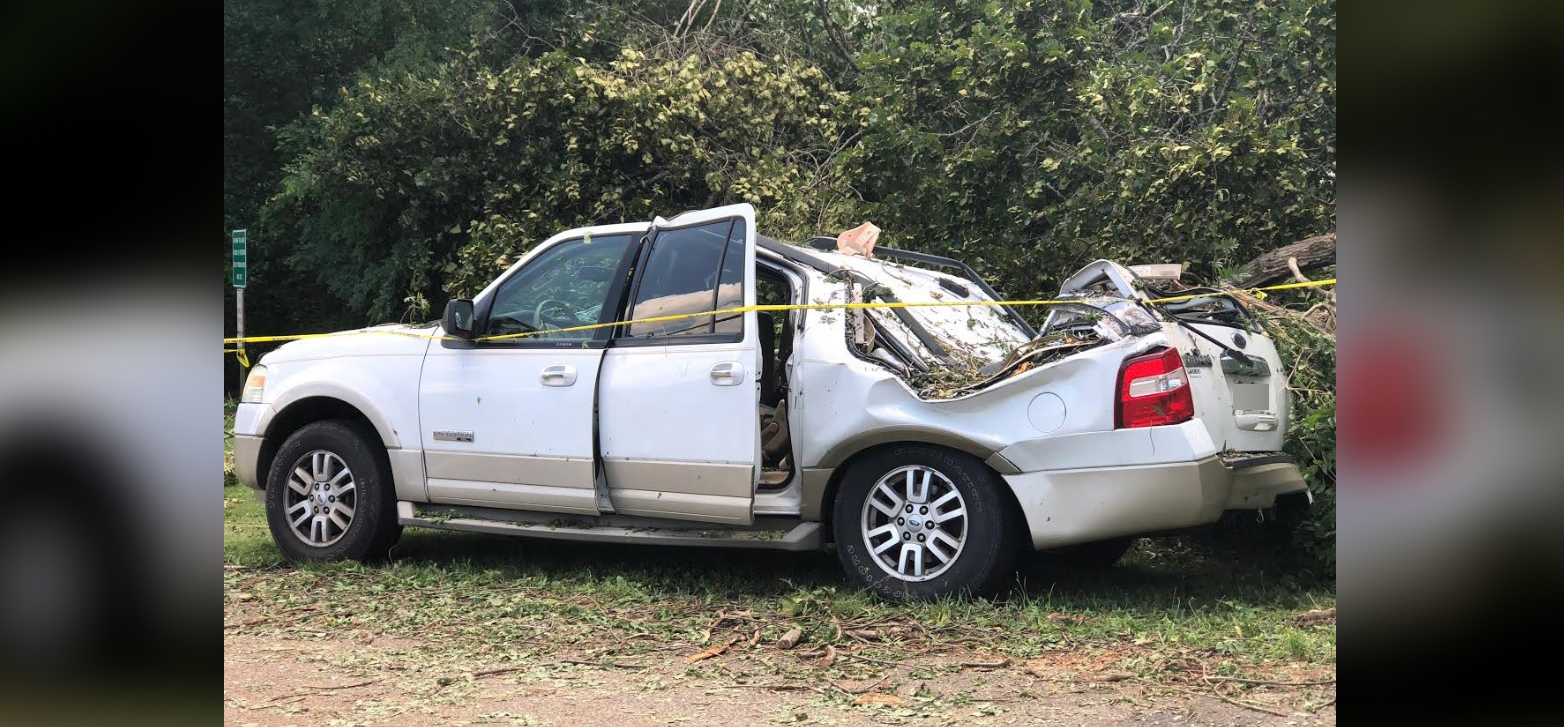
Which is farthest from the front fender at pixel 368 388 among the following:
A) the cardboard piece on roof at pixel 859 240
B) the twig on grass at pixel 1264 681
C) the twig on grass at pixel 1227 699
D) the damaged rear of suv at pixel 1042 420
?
the twig on grass at pixel 1264 681

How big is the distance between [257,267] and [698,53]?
69.3 inches

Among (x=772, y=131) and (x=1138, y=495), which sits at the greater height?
(x=772, y=131)

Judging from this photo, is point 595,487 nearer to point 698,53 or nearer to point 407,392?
point 407,392

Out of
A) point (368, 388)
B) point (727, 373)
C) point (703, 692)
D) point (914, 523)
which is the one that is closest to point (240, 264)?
point (368, 388)

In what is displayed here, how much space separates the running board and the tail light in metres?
1.05

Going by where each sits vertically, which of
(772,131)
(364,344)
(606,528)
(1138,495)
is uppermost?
(772,131)

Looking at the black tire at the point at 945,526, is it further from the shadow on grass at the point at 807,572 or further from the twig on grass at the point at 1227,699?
the twig on grass at the point at 1227,699

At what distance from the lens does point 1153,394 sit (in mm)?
3568

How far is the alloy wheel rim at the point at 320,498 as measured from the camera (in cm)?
453

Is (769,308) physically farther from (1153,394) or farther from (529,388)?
(1153,394)

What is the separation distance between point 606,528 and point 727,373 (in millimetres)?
723

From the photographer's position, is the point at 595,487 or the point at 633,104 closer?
the point at 595,487

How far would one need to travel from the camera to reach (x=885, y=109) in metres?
4.22
